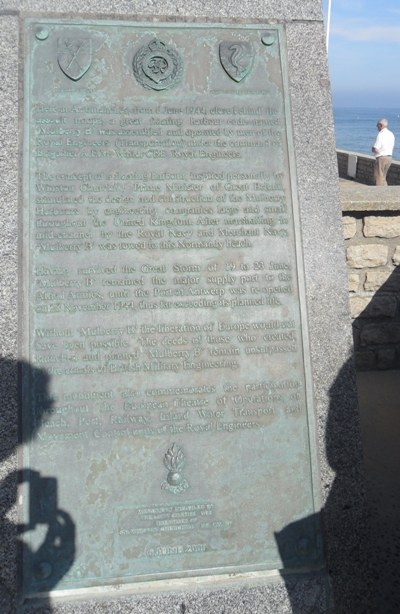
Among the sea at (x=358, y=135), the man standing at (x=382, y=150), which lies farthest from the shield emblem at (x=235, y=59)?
the sea at (x=358, y=135)

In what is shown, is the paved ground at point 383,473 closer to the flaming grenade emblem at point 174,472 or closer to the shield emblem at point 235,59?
the flaming grenade emblem at point 174,472

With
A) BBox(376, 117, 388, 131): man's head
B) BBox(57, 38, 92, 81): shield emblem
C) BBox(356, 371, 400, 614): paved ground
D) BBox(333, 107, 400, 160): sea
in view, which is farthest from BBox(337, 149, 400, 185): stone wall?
BBox(57, 38, 92, 81): shield emblem

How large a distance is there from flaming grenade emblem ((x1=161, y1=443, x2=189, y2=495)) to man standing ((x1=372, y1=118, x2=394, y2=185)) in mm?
9299

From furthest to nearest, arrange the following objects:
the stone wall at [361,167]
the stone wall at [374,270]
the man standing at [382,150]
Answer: the stone wall at [361,167] → the man standing at [382,150] → the stone wall at [374,270]

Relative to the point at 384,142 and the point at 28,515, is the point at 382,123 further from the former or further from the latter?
the point at 28,515

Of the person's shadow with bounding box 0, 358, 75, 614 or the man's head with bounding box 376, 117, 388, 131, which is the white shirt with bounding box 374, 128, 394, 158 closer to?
the man's head with bounding box 376, 117, 388, 131

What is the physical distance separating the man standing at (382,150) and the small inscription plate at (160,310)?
28.2 ft

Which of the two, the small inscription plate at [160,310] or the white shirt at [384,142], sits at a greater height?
the white shirt at [384,142]

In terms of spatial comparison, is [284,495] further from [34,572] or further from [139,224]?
[139,224]

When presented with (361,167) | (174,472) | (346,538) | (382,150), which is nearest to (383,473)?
(346,538)

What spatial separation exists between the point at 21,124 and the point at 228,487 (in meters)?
2.05

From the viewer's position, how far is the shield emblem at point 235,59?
2.62m

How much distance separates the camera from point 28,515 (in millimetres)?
2295

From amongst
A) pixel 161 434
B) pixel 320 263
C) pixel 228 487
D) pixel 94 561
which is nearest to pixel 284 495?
pixel 228 487
